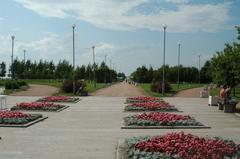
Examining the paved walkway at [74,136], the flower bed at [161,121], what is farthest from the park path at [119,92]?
the flower bed at [161,121]

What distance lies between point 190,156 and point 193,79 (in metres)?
112

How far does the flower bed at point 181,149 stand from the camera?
10430 millimetres

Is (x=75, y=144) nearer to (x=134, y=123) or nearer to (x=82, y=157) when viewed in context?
(x=82, y=157)

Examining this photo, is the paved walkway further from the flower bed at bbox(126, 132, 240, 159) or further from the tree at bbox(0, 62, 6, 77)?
the tree at bbox(0, 62, 6, 77)

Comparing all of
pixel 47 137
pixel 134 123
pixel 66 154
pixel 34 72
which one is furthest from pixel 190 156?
pixel 34 72

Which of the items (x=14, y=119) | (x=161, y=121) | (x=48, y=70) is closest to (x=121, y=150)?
(x=161, y=121)

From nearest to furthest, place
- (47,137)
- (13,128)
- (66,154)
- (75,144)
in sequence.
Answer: (66,154) < (75,144) < (47,137) < (13,128)

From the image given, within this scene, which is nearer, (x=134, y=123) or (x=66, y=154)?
(x=66, y=154)

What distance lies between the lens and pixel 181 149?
1091 centimetres

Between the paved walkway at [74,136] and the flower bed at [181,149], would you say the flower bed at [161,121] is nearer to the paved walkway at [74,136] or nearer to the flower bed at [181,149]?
the paved walkway at [74,136]

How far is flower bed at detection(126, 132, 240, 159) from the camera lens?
34.2 ft

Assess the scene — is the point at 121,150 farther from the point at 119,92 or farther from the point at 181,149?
the point at 119,92

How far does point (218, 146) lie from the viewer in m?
11.3

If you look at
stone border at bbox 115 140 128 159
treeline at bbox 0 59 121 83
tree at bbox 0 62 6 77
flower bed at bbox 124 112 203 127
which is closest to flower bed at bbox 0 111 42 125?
flower bed at bbox 124 112 203 127
